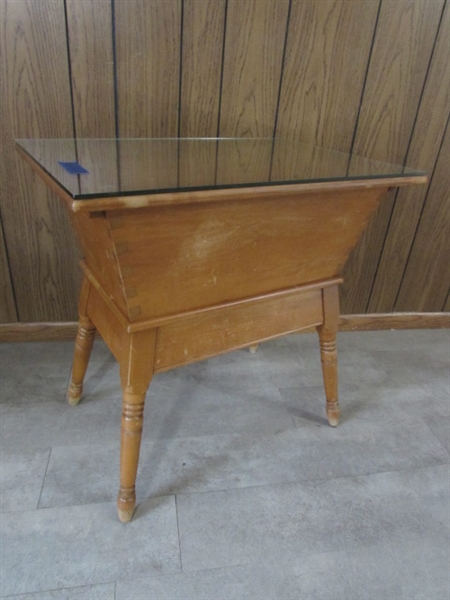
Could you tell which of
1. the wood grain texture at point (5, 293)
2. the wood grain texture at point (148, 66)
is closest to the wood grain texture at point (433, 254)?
the wood grain texture at point (148, 66)

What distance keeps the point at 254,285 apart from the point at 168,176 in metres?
0.30

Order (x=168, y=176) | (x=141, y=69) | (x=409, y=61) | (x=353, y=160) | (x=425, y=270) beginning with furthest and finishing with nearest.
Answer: (x=425, y=270)
(x=409, y=61)
(x=141, y=69)
(x=353, y=160)
(x=168, y=176)

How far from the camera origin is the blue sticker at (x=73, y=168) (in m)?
0.74

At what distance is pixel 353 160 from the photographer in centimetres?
106

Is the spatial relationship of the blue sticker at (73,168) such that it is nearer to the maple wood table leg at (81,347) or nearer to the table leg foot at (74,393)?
the maple wood table leg at (81,347)

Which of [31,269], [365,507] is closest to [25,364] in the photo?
[31,269]

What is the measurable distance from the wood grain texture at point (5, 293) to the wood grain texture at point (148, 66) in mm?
524

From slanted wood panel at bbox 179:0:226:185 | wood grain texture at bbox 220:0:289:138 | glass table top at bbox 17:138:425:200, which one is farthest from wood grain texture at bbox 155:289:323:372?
wood grain texture at bbox 220:0:289:138

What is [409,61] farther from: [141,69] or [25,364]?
[25,364]

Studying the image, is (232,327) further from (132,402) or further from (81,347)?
(81,347)

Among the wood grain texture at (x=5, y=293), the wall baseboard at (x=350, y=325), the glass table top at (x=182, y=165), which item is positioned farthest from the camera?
the wall baseboard at (x=350, y=325)

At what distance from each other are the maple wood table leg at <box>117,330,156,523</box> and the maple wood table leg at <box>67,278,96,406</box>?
0.28 m

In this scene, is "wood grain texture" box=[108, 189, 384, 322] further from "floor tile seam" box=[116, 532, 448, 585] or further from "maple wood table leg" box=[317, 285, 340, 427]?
"floor tile seam" box=[116, 532, 448, 585]

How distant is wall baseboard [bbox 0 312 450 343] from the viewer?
1.51 metres
